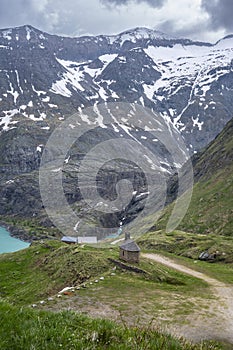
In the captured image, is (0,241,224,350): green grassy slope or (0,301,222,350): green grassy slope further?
(0,241,224,350): green grassy slope

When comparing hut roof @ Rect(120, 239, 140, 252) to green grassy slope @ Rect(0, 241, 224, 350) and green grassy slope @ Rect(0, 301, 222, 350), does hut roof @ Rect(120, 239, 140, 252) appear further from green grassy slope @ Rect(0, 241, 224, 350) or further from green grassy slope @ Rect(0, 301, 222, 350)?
green grassy slope @ Rect(0, 301, 222, 350)

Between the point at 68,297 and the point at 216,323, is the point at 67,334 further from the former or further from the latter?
the point at 68,297

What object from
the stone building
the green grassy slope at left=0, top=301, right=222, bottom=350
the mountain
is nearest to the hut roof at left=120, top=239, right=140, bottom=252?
the stone building

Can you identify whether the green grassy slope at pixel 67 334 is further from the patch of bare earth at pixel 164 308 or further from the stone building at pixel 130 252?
the stone building at pixel 130 252

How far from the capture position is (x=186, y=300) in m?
32.6

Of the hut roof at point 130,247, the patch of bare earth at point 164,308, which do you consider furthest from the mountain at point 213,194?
the patch of bare earth at point 164,308

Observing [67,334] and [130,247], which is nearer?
[67,334]

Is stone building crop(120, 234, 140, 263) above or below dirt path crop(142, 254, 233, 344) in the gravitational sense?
above

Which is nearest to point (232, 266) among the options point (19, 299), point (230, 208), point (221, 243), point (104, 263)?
point (221, 243)

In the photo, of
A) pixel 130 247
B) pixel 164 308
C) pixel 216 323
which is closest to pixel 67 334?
pixel 216 323

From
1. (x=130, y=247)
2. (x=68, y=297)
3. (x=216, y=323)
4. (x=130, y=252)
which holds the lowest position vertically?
(x=216, y=323)

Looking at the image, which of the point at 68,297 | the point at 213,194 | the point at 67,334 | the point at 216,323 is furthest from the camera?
the point at 213,194

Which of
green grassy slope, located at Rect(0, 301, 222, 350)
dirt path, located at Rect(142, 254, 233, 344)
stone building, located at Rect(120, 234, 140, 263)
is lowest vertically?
dirt path, located at Rect(142, 254, 233, 344)

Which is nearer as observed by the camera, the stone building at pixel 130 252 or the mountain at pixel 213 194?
the stone building at pixel 130 252
